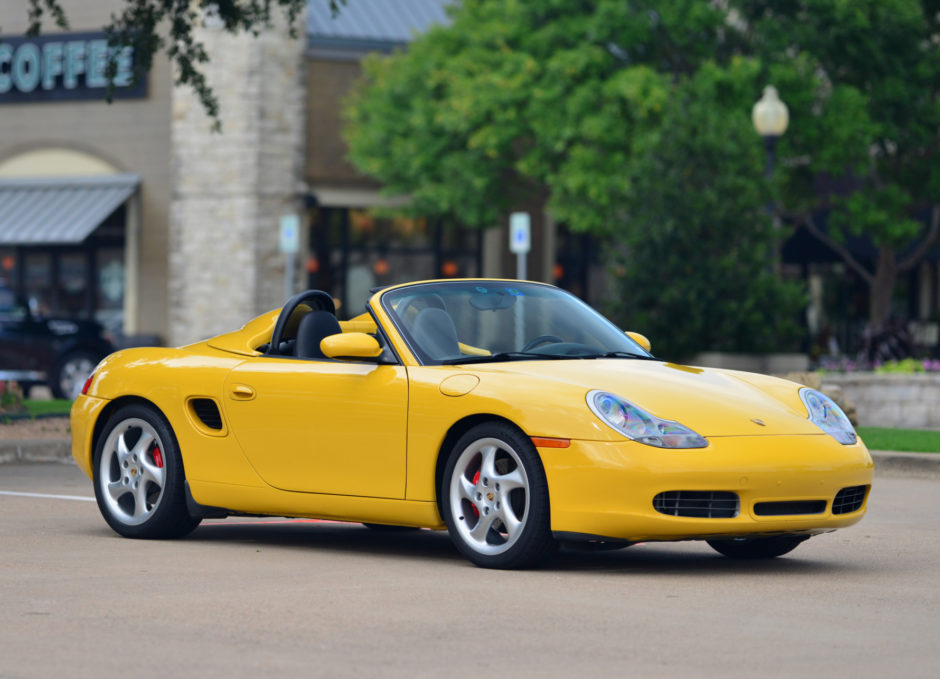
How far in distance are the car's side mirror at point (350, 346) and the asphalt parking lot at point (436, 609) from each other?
0.96 m

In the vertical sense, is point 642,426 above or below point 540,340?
below

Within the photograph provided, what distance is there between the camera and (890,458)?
47.0ft

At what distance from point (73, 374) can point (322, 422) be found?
1785cm

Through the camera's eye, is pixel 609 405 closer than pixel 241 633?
No

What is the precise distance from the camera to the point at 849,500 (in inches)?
319

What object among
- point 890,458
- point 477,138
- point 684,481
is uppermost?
point 477,138

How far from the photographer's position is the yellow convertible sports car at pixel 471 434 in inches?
297

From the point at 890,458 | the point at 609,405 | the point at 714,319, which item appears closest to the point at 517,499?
the point at 609,405

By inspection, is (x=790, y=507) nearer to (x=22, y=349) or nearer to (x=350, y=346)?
(x=350, y=346)

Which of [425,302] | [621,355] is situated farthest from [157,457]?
[621,355]

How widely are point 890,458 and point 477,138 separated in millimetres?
18060

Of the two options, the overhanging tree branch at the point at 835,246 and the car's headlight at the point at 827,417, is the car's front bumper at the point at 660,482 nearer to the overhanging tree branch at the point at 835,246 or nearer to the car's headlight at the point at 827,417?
the car's headlight at the point at 827,417

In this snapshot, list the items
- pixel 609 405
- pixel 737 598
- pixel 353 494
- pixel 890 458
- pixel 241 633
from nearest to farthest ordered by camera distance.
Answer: pixel 241 633, pixel 737 598, pixel 609 405, pixel 353 494, pixel 890 458

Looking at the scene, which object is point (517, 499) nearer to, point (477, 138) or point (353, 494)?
point (353, 494)
